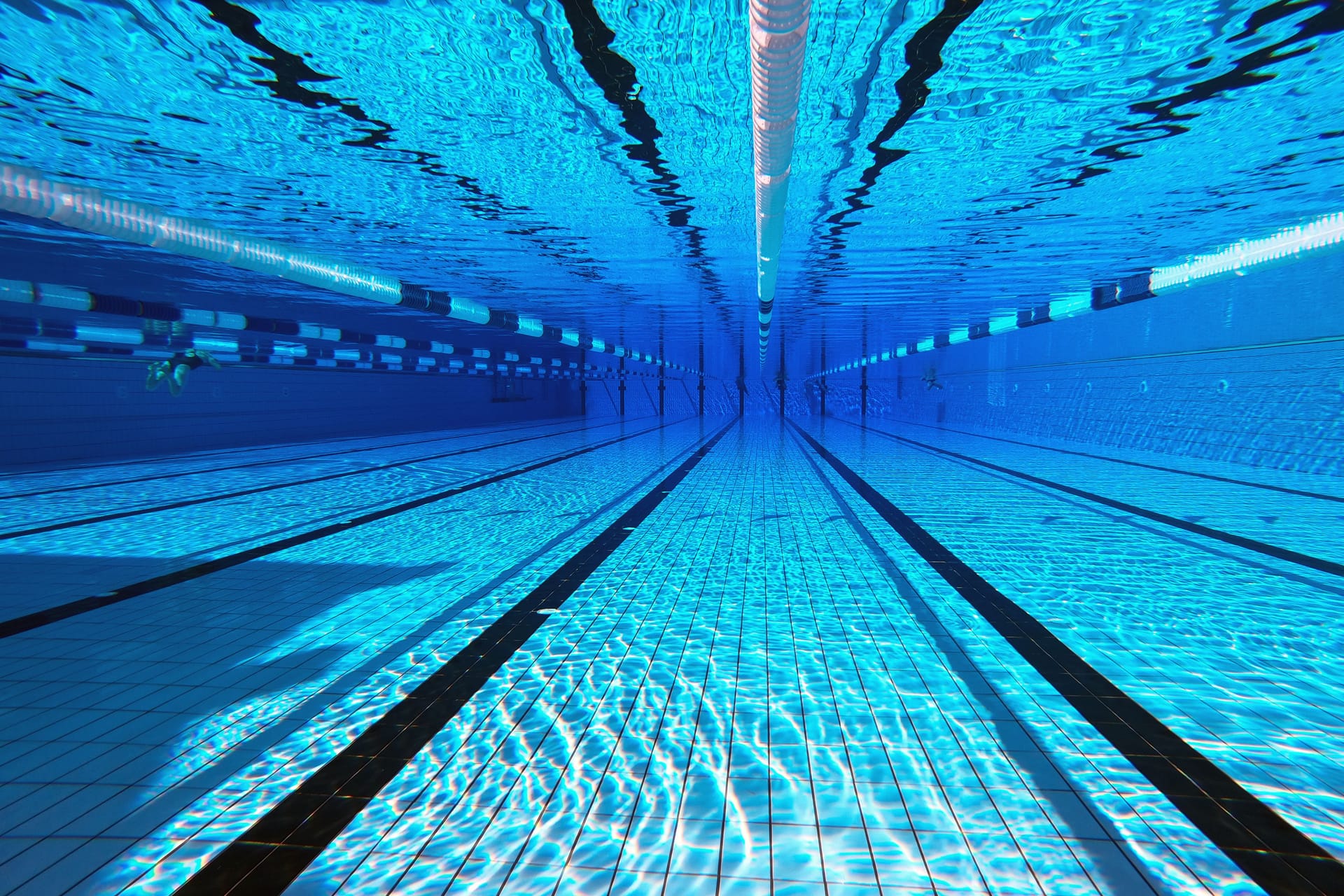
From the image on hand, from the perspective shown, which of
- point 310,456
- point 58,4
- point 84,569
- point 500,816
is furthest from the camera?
point 310,456

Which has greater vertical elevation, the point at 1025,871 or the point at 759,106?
the point at 759,106

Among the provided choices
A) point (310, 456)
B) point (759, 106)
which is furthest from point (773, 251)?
point (310, 456)

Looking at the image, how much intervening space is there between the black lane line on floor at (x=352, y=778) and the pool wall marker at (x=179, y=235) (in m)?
3.16

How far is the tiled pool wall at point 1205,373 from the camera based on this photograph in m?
7.72

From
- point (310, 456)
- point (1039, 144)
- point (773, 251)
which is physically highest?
point (1039, 144)

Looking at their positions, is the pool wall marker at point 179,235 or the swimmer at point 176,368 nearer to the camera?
the pool wall marker at point 179,235

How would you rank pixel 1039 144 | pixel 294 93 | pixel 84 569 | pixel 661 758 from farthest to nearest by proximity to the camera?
pixel 84 569 < pixel 1039 144 < pixel 294 93 < pixel 661 758

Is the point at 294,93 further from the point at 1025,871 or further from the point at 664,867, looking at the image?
the point at 1025,871

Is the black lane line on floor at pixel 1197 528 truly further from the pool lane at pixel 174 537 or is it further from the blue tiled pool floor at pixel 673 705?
the pool lane at pixel 174 537

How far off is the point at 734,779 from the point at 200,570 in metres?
3.82

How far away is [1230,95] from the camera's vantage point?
3.14 meters

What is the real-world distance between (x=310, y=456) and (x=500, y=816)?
1036cm

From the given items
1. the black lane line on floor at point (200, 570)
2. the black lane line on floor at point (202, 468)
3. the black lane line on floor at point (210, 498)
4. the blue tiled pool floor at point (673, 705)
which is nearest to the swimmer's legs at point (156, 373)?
the black lane line on floor at point (202, 468)

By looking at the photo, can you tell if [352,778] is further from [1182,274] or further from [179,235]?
[1182,274]
